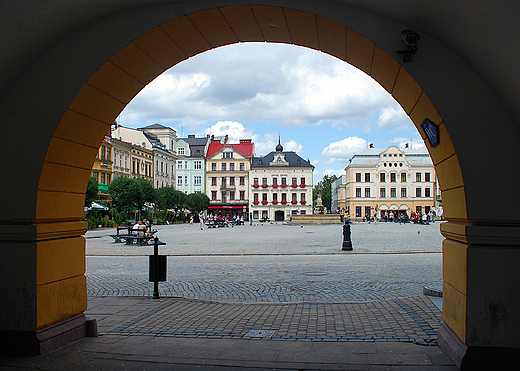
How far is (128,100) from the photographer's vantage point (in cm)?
601

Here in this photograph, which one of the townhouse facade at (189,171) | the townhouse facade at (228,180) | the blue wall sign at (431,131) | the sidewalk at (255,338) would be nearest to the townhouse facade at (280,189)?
the townhouse facade at (228,180)

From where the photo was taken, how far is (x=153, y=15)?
4.86 metres

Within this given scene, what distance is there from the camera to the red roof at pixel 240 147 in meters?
88.0

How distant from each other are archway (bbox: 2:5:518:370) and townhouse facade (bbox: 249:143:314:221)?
77526 millimetres

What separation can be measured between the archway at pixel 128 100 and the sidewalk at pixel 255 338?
58cm

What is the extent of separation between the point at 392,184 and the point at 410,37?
8480 centimetres

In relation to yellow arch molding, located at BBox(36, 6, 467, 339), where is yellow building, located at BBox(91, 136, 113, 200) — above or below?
above

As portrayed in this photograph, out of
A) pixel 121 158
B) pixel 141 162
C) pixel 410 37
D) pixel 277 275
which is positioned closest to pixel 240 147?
pixel 141 162

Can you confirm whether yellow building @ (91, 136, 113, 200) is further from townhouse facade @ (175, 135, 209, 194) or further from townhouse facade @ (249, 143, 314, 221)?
townhouse facade @ (249, 143, 314, 221)

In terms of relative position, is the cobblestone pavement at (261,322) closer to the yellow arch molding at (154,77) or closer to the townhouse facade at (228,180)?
the yellow arch molding at (154,77)

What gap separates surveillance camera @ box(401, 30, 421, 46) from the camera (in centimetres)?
436

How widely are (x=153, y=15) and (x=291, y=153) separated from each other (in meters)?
82.6

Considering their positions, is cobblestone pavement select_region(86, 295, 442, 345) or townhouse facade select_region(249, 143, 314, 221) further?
townhouse facade select_region(249, 143, 314, 221)

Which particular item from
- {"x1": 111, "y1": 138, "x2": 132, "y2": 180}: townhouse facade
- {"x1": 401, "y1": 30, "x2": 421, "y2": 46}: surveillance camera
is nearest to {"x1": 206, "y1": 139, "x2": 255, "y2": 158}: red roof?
{"x1": 111, "y1": 138, "x2": 132, "y2": 180}: townhouse facade
